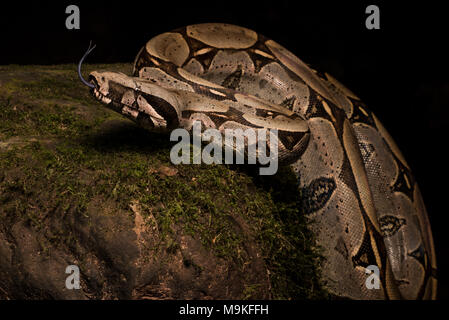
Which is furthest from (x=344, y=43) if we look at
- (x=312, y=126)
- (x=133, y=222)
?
(x=133, y=222)

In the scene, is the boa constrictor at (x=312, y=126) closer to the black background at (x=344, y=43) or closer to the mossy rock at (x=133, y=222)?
the mossy rock at (x=133, y=222)

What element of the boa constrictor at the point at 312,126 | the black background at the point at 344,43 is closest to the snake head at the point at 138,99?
the boa constrictor at the point at 312,126

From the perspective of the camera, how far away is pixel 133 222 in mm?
1865

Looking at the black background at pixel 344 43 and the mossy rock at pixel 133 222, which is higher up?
the black background at pixel 344 43

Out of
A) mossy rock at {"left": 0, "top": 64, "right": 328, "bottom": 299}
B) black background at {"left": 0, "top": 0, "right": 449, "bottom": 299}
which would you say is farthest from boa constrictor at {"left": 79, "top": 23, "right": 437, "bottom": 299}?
black background at {"left": 0, "top": 0, "right": 449, "bottom": 299}

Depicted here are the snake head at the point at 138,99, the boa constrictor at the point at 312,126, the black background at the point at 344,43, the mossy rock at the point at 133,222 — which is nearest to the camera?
the mossy rock at the point at 133,222

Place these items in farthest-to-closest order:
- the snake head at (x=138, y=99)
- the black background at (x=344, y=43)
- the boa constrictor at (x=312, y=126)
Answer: the black background at (x=344, y=43) < the boa constrictor at (x=312, y=126) < the snake head at (x=138, y=99)

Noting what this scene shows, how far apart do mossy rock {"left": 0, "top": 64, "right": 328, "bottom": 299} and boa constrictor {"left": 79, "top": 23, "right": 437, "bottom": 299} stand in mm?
304

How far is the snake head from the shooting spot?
7.59ft

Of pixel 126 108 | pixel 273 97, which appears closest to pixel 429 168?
pixel 273 97

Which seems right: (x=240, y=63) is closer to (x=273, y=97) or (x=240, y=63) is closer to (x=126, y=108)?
(x=273, y=97)

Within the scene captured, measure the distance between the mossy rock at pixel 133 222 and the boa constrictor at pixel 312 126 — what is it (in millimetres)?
304

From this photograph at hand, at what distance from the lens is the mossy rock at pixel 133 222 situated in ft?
5.87

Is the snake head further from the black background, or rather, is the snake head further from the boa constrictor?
the black background
